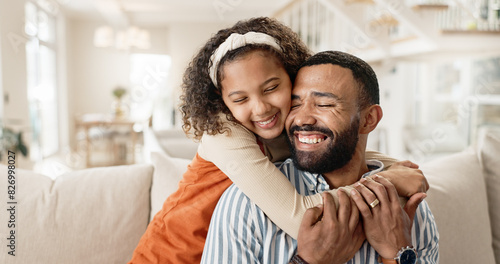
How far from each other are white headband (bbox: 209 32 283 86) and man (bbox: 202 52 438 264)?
0.47 feet

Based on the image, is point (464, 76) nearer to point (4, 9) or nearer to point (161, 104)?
→ point (4, 9)

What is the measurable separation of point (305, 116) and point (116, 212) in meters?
0.80

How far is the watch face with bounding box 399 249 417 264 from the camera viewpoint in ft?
3.62

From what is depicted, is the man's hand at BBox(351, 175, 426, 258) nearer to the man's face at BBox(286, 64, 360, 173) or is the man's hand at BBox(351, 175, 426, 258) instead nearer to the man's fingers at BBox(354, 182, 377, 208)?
the man's fingers at BBox(354, 182, 377, 208)

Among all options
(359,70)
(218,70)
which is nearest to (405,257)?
(359,70)

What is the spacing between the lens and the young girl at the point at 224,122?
125 cm

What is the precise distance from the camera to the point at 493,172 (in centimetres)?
185

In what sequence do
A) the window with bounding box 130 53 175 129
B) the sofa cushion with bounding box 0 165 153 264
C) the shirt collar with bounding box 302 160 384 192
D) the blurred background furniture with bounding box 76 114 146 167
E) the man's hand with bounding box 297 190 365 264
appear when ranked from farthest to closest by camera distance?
the window with bounding box 130 53 175 129, the blurred background furniture with bounding box 76 114 146 167, the sofa cushion with bounding box 0 165 153 264, the shirt collar with bounding box 302 160 384 192, the man's hand with bounding box 297 190 365 264

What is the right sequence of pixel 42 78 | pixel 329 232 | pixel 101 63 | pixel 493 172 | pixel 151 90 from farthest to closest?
pixel 101 63
pixel 151 90
pixel 42 78
pixel 493 172
pixel 329 232

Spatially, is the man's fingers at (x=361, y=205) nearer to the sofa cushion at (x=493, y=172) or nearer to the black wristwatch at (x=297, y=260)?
the black wristwatch at (x=297, y=260)

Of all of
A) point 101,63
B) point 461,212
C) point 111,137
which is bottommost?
point 111,137

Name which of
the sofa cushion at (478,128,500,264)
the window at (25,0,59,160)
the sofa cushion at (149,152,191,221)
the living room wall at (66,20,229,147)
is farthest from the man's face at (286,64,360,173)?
the living room wall at (66,20,229,147)

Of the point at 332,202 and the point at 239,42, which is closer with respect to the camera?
the point at 332,202

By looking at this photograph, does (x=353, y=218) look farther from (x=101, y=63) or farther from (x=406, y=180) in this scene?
(x=101, y=63)
